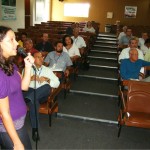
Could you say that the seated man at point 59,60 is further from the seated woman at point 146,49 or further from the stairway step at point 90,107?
the seated woman at point 146,49

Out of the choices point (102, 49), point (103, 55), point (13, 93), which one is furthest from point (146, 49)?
point (13, 93)

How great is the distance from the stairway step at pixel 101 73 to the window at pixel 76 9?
7.94m

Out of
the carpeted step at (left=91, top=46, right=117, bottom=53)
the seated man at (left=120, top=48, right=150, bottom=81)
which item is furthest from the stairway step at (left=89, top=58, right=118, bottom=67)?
the seated man at (left=120, top=48, right=150, bottom=81)

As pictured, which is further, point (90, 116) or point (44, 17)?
point (44, 17)

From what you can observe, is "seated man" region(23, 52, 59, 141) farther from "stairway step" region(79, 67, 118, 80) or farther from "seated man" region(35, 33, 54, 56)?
"stairway step" region(79, 67, 118, 80)

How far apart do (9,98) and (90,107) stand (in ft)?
8.59

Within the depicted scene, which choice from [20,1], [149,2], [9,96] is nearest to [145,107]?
[9,96]

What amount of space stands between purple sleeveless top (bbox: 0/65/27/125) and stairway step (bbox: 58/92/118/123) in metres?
2.10

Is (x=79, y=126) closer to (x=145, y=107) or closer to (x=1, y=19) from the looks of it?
(x=145, y=107)

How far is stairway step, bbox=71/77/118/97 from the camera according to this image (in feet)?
14.9

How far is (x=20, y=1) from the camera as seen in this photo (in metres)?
8.44

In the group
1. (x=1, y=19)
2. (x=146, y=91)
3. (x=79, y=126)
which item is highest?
(x=1, y=19)

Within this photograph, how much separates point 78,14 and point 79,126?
1098cm

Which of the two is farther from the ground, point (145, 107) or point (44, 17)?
point (44, 17)
